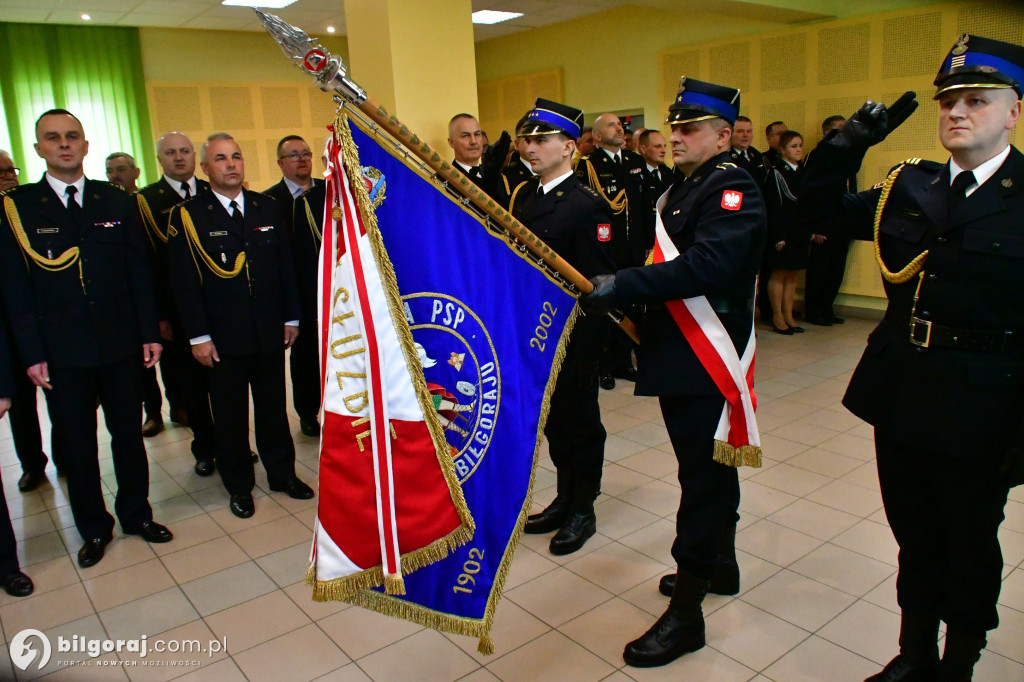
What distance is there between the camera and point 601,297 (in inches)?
83.0

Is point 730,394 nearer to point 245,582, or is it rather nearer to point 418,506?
point 418,506

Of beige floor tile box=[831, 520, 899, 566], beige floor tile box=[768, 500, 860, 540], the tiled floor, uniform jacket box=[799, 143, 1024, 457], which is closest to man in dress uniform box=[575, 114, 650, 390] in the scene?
the tiled floor

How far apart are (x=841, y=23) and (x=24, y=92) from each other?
787cm

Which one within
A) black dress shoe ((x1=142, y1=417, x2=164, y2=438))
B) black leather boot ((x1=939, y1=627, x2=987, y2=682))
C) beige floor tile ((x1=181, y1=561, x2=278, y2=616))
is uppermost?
black leather boot ((x1=939, y1=627, x2=987, y2=682))

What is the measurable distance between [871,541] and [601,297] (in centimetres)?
165

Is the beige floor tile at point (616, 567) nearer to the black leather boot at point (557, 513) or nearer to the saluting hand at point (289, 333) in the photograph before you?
the black leather boot at point (557, 513)

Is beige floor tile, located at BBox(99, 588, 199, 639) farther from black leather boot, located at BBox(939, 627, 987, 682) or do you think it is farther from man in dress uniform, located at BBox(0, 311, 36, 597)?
black leather boot, located at BBox(939, 627, 987, 682)

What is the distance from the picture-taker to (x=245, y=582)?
2.82m

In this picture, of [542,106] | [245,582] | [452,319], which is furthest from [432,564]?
[542,106]

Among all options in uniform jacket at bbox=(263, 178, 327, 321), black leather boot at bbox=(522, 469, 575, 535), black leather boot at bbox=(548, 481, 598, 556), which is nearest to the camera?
black leather boot at bbox=(548, 481, 598, 556)

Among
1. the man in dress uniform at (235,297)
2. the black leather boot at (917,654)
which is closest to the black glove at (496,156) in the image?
the man in dress uniform at (235,297)

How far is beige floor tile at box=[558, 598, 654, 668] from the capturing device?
231cm

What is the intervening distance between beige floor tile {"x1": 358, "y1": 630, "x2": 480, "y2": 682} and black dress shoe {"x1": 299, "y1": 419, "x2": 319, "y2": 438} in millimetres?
2190

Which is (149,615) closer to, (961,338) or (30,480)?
(30,480)
